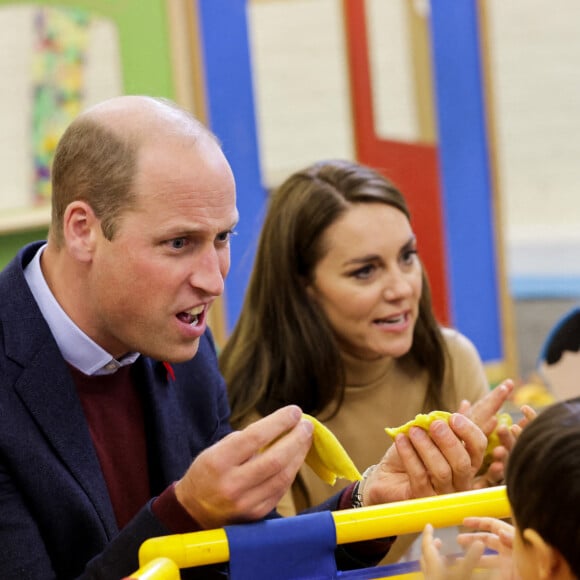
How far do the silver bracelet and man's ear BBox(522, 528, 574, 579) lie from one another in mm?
347

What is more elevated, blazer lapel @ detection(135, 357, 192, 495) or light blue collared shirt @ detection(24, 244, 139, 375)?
light blue collared shirt @ detection(24, 244, 139, 375)

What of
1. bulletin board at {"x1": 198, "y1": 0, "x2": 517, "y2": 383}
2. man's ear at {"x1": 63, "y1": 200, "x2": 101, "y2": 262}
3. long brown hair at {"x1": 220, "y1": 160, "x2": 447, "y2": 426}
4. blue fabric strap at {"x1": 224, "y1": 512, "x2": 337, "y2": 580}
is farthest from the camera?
bulletin board at {"x1": 198, "y1": 0, "x2": 517, "y2": 383}

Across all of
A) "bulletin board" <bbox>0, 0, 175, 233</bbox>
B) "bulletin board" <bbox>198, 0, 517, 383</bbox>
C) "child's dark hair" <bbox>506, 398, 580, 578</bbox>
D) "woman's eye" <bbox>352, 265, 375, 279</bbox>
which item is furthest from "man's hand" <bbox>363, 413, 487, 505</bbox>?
"bulletin board" <bbox>0, 0, 175, 233</bbox>

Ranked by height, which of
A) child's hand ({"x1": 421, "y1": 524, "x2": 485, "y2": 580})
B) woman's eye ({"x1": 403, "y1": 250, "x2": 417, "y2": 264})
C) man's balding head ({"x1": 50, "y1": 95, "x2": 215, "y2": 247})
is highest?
man's balding head ({"x1": 50, "y1": 95, "x2": 215, "y2": 247})

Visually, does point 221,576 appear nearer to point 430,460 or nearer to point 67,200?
point 430,460

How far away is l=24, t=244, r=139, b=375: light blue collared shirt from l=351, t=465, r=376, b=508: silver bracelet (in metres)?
0.33

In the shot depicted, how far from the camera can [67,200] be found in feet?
3.92

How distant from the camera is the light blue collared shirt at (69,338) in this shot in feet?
3.93

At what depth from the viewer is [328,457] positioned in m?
1.07

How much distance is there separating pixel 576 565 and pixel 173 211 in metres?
0.57

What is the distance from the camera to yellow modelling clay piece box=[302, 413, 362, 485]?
3.46 ft

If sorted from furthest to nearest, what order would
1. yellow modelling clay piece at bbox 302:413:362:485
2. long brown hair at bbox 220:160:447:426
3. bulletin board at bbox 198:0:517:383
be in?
bulletin board at bbox 198:0:517:383
long brown hair at bbox 220:160:447:426
yellow modelling clay piece at bbox 302:413:362:485

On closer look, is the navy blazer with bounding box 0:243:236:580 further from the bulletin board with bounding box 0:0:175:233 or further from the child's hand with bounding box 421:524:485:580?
the bulletin board with bounding box 0:0:175:233

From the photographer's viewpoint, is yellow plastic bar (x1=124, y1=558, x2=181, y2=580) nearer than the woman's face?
Yes
